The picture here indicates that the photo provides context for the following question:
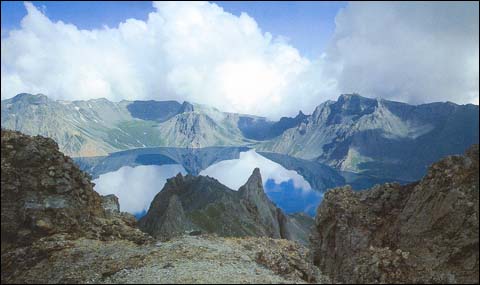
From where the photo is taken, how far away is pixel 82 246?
21.7m

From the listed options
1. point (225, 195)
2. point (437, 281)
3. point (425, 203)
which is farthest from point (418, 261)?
point (225, 195)

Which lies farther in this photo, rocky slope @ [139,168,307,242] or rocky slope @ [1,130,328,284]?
rocky slope @ [139,168,307,242]

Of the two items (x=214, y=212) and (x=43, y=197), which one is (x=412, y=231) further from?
(x=214, y=212)

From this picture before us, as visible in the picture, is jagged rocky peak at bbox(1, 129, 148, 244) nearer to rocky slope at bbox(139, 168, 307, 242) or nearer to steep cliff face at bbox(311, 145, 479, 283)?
steep cliff face at bbox(311, 145, 479, 283)

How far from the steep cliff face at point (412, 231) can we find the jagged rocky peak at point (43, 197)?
12.8 m

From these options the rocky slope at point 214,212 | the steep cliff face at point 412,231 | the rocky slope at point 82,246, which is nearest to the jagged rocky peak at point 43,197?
the rocky slope at point 82,246

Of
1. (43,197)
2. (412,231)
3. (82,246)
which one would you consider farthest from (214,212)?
(412,231)

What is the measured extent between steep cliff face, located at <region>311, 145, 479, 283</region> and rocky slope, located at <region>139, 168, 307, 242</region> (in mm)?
53024

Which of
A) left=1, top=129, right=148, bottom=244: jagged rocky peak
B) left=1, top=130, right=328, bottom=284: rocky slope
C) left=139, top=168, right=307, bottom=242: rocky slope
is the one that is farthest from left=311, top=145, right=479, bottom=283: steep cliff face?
left=139, top=168, right=307, bottom=242: rocky slope

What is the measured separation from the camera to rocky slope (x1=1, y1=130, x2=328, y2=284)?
60.6ft

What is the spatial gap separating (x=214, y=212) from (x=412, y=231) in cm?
7674

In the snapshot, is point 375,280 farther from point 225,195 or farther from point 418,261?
point 225,195

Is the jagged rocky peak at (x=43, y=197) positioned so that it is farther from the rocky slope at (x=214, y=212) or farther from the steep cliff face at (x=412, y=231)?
the rocky slope at (x=214, y=212)

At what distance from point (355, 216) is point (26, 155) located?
2161cm
